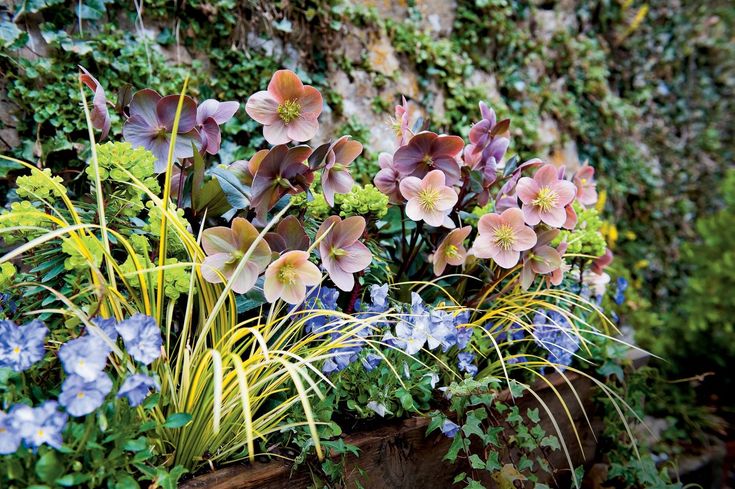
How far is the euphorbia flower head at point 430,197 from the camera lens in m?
1.29

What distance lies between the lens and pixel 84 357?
0.77m

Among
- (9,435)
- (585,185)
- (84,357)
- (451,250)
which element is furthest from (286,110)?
(585,185)

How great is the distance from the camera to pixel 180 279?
1.02m

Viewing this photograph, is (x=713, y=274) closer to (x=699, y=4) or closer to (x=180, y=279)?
(x=699, y=4)

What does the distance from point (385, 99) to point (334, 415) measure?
4.85 feet

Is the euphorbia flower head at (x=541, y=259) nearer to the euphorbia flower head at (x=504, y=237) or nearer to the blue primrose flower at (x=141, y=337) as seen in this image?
the euphorbia flower head at (x=504, y=237)

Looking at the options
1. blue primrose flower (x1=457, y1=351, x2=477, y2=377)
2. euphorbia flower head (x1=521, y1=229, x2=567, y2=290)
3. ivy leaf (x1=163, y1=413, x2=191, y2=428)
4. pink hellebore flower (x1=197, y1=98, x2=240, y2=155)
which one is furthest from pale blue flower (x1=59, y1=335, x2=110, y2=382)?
euphorbia flower head (x1=521, y1=229, x2=567, y2=290)

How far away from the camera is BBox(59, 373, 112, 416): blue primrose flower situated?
0.75 m

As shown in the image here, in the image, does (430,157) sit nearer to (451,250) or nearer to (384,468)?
(451,250)

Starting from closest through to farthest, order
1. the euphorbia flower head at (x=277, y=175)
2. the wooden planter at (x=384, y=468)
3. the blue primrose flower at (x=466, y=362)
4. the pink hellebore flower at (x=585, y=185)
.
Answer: the wooden planter at (x=384, y=468), the euphorbia flower head at (x=277, y=175), the blue primrose flower at (x=466, y=362), the pink hellebore flower at (x=585, y=185)

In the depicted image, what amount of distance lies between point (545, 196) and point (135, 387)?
103 centimetres

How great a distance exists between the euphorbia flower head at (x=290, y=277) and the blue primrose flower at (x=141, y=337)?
9.8 inches

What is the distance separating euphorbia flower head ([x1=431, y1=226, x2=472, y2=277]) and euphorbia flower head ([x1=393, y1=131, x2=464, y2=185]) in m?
0.13

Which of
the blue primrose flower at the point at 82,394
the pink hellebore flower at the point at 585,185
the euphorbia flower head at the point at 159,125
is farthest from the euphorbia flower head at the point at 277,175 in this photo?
the pink hellebore flower at the point at 585,185
